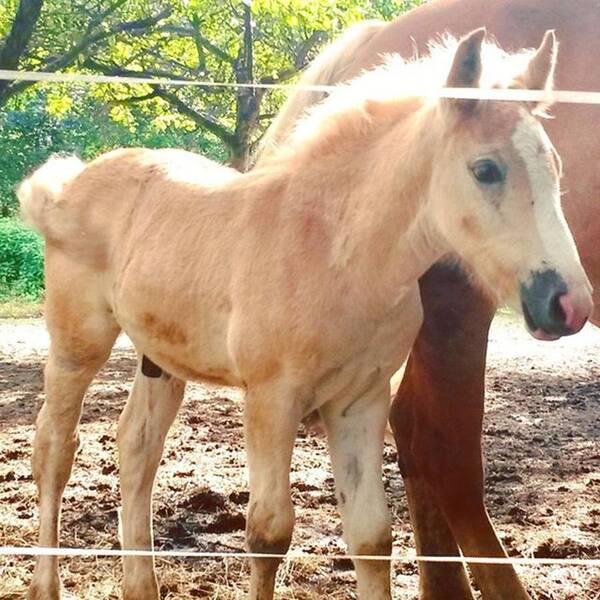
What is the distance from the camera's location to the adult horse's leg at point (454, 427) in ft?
11.7

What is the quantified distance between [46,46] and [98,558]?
10.8m

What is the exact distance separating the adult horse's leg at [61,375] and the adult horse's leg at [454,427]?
3.74 feet

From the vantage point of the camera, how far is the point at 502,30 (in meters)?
3.67

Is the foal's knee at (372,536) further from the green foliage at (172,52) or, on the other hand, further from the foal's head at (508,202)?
the green foliage at (172,52)

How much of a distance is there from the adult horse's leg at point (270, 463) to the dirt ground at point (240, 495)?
0.91 m

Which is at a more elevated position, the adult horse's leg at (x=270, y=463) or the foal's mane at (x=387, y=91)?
the foal's mane at (x=387, y=91)

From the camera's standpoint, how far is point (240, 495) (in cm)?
491

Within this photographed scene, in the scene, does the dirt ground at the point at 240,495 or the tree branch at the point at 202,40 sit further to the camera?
the tree branch at the point at 202,40

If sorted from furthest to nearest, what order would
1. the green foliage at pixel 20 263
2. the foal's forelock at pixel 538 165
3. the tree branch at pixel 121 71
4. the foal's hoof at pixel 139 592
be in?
the green foliage at pixel 20 263
the tree branch at pixel 121 71
the foal's hoof at pixel 139 592
the foal's forelock at pixel 538 165

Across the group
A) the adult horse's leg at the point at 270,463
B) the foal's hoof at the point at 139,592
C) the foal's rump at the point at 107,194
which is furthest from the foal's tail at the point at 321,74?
the foal's hoof at the point at 139,592

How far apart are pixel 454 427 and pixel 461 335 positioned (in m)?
0.34

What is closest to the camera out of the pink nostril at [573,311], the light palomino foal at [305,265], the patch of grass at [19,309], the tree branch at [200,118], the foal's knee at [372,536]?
the pink nostril at [573,311]

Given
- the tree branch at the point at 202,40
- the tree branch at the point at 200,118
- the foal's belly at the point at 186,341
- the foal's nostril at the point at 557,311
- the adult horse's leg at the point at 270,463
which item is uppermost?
the tree branch at the point at 202,40

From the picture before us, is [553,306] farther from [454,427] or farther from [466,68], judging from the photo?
[454,427]
